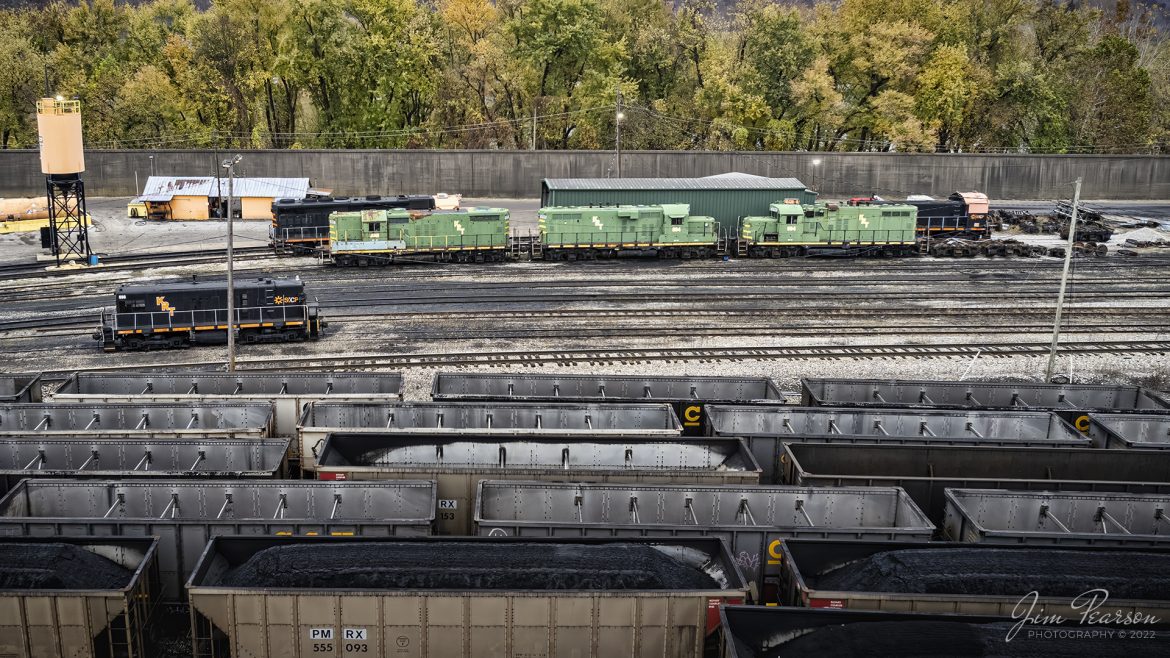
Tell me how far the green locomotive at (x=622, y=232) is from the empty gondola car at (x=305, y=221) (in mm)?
10850

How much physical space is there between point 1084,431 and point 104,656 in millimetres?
22843

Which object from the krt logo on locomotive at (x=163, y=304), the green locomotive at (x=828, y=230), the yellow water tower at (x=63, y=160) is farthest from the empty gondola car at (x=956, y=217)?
the yellow water tower at (x=63, y=160)

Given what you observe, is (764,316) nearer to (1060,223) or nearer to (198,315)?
(198,315)

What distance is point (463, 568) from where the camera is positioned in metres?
14.8

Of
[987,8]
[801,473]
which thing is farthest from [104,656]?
[987,8]

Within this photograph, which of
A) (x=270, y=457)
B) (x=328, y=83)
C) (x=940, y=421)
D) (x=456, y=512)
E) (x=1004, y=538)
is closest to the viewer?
(x=1004, y=538)

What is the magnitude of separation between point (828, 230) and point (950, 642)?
43.6 meters

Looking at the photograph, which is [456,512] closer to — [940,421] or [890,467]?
[890,467]

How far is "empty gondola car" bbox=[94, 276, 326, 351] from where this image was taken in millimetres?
35594

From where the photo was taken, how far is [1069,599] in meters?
14.4

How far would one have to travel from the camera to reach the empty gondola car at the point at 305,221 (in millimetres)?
54281

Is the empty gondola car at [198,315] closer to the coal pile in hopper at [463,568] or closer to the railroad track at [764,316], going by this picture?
the railroad track at [764,316]

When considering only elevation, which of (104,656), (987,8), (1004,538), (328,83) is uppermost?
(987,8)

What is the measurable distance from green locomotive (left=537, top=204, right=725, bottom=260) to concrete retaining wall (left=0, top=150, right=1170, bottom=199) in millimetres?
23067
